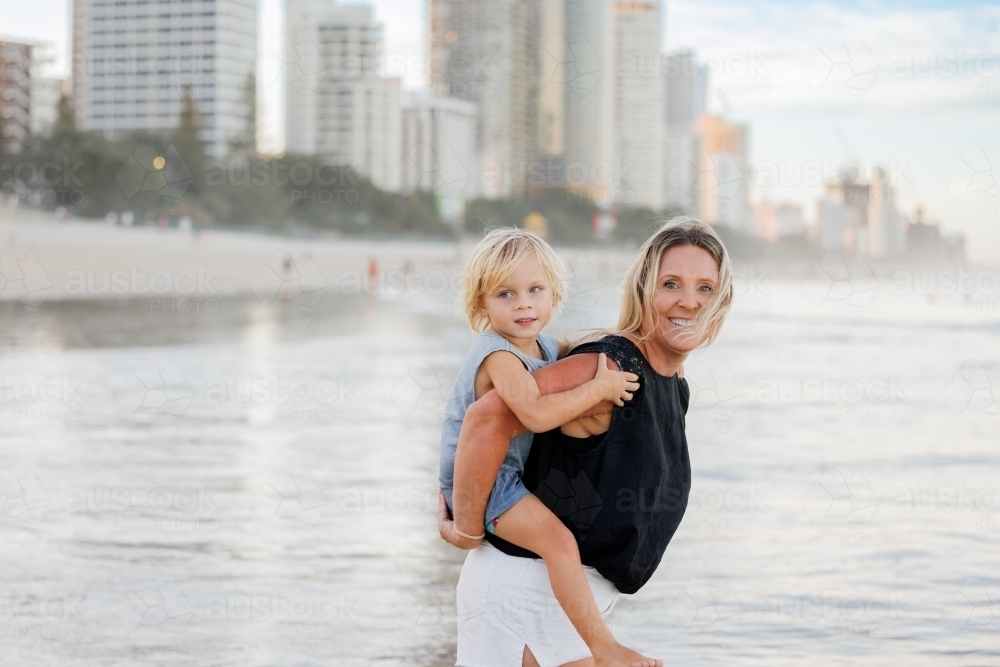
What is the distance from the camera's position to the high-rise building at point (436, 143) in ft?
374

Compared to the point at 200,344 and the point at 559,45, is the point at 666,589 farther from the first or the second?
the point at 559,45

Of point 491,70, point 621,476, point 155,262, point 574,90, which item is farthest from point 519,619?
point 574,90

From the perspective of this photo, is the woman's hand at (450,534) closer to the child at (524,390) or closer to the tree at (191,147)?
the child at (524,390)

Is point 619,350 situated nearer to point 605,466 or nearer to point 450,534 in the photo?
point 605,466

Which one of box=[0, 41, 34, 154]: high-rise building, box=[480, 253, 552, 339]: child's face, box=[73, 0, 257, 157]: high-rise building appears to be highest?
box=[73, 0, 257, 157]: high-rise building

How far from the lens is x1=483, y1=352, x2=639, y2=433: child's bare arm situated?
1992mm

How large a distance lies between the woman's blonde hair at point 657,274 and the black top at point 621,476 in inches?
3.3

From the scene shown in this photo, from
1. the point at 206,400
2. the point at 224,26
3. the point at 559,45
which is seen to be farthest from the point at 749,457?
the point at 559,45

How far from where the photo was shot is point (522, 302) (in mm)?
2182

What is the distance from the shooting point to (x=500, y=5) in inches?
5906

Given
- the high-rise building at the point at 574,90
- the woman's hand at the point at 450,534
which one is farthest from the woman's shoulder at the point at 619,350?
the high-rise building at the point at 574,90

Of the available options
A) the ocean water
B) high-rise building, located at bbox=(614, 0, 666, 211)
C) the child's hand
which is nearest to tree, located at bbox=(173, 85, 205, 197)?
the ocean water

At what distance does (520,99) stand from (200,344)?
14020 centimetres

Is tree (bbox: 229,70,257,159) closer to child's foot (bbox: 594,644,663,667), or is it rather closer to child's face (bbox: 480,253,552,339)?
child's face (bbox: 480,253,552,339)
